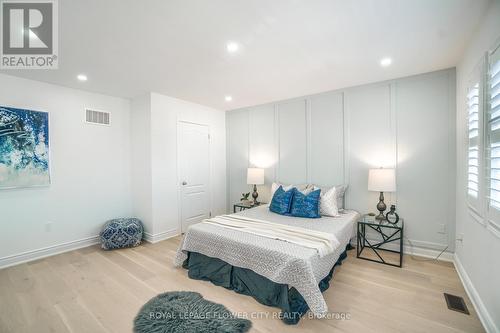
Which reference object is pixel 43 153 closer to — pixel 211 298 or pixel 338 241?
pixel 211 298

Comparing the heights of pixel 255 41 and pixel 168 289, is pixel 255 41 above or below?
above

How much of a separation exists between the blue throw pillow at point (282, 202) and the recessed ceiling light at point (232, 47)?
2.10m

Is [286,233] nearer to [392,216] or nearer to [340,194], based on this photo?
[340,194]

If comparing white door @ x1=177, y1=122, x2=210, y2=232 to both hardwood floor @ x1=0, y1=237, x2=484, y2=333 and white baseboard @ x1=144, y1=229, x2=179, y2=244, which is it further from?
hardwood floor @ x1=0, y1=237, x2=484, y2=333

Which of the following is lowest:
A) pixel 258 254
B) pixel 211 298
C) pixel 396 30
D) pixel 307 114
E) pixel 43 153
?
pixel 211 298

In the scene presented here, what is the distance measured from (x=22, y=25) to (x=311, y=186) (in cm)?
381

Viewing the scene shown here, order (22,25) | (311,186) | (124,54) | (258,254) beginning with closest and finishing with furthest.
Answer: (22,25) → (258,254) → (124,54) → (311,186)

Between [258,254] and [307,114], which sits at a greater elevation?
[307,114]

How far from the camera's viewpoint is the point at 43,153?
126 inches

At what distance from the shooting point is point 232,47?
2.29m

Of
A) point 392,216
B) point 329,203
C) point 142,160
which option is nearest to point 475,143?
point 392,216

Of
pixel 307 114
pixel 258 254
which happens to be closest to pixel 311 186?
pixel 307 114

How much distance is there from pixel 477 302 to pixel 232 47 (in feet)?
10.6

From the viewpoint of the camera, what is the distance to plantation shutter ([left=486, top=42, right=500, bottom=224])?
1.55 meters
